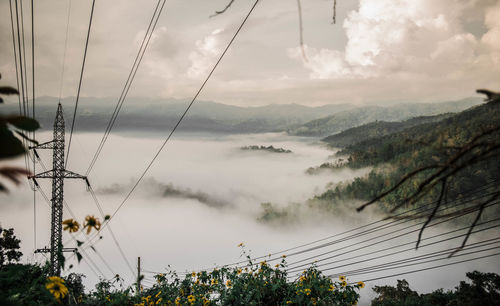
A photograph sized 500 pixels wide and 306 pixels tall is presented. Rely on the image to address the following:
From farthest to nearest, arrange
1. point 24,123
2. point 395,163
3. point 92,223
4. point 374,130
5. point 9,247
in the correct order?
point 374,130 → point 395,163 → point 9,247 → point 92,223 → point 24,123

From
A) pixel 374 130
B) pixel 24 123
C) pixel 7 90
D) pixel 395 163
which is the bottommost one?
pixel 24 123

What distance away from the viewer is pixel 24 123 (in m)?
0.56

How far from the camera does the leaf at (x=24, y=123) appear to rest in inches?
19.5

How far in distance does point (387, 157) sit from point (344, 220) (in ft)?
134

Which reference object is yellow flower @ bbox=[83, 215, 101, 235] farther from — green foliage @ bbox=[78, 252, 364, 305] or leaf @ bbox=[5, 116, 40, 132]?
green foliage @ bbox=[78, 252, 364, 305]

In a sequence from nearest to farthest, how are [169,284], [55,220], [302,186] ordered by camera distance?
[169,284], [55,220], [302,186]

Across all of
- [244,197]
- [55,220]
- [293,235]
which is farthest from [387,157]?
[244,197]

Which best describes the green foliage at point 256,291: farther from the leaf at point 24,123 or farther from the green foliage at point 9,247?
the green foliage at point 9,247

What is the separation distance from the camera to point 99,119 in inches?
5669

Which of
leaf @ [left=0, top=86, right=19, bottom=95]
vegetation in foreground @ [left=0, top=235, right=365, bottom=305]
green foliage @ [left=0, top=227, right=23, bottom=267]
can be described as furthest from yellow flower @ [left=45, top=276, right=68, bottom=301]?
green foliage @ [left=0, top=227, right=23, bottom=267]

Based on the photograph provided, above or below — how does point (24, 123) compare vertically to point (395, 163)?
below

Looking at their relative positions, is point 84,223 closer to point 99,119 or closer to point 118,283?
point 118,283

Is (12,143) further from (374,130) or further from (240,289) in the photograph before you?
(374,130)

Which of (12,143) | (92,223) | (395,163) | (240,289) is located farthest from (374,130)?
(12,143)
